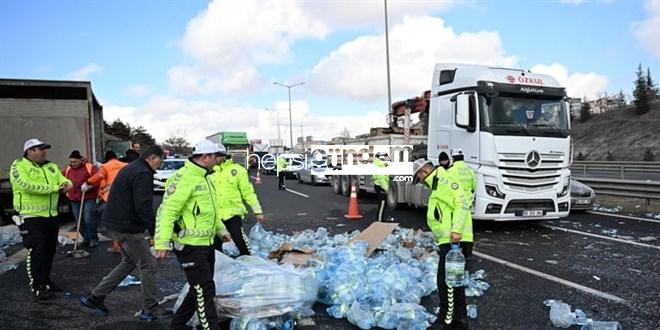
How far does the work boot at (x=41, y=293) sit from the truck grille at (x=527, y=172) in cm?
725

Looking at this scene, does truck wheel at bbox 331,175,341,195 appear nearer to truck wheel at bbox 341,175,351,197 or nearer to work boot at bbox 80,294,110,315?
truck wheel at bbox 341,175,351,197

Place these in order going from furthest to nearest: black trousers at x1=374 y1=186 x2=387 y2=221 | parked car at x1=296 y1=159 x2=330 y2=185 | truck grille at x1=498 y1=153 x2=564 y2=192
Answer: parked car at x1=296 y1=159 x2=330 y2=185
black trousers at x1=374 y1=186 x2=387 y2=221
truck grille at x1=498 y1=153 x2=564 y2=192

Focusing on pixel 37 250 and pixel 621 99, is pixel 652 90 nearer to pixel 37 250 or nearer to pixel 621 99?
pixel 621 99

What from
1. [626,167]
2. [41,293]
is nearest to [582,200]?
[41,293]

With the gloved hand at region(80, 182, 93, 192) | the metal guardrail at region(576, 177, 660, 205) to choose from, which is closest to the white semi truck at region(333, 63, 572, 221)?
the metal guardrail at region(576, 177, 660, 205)

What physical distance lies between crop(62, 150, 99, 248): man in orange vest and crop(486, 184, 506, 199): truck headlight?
699 cm

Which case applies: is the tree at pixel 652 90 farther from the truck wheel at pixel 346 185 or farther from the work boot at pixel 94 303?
the work boot at pixel 94 303

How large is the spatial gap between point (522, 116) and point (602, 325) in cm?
569

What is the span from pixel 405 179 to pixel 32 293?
882 centimetres

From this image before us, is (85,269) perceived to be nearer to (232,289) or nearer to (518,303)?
(232,289)

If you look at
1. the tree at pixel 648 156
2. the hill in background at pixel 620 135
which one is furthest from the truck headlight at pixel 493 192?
the hill in background at pixel 620 135

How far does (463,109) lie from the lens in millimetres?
9438

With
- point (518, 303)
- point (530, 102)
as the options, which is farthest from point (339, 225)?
point (518, 303)

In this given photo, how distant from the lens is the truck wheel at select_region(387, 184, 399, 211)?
43.8 ft
